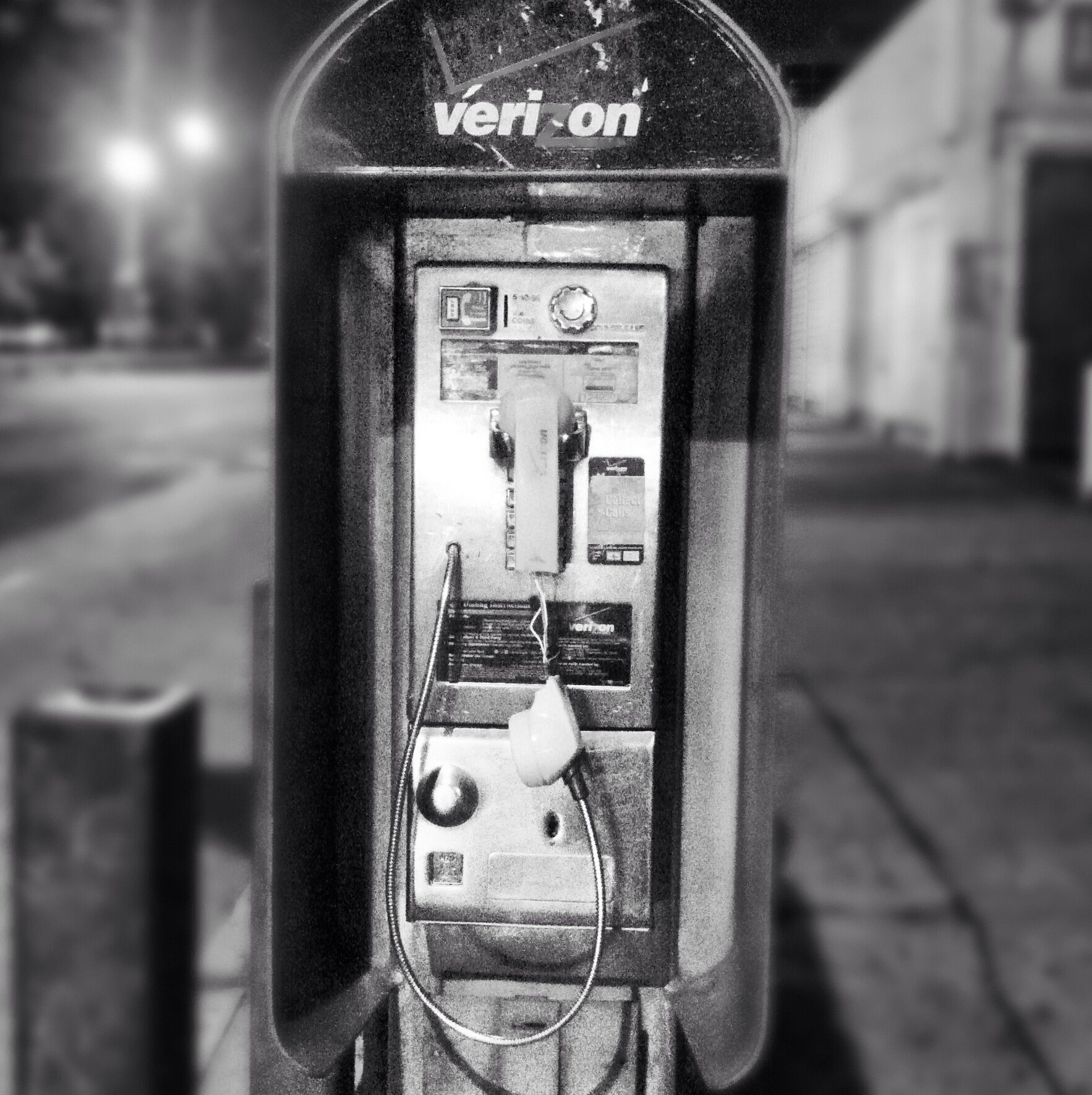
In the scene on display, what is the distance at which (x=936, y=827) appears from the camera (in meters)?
4.75

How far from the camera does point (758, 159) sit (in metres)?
2.13

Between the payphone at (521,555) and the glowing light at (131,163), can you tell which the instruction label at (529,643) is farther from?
the glowing light at (131,163)

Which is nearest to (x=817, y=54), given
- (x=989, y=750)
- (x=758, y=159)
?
(x=758, y=159)

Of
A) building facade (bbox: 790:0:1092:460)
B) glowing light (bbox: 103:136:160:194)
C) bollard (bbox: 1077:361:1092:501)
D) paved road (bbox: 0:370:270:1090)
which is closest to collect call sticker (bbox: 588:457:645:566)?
paved road (bbox: 0:370:270:1090)

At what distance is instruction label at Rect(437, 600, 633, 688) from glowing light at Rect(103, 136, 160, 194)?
28.7 metres

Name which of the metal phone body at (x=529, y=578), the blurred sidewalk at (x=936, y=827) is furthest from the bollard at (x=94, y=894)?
the blurred sidewalk at (x=936, y=827)

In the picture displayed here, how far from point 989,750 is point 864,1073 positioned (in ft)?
8.20

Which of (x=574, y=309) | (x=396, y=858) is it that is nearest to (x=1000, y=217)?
(x=574, y=309)

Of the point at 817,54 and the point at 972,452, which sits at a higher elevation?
the point at 817,54

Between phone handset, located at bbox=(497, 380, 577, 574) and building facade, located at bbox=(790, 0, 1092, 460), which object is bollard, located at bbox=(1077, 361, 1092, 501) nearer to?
building facade, located at bbox=(790, 0, 1092, 460)

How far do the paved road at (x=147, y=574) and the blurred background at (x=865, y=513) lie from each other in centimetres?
3

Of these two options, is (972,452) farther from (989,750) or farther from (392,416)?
(392,416)

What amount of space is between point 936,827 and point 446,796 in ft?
9.39

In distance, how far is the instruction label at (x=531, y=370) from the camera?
232 cm
